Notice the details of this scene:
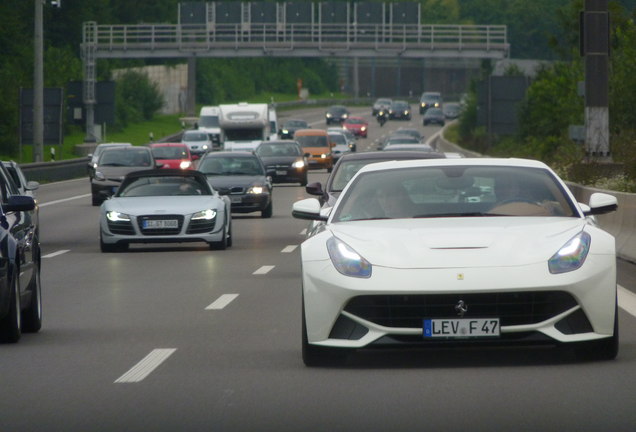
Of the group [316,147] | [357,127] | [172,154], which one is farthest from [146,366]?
[357,127]

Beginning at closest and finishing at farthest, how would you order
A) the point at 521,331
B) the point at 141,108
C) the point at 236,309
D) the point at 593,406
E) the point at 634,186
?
the point at 593,406
the point at 521,331
the point at 236,309
the point at 634,186
the point at 141,108

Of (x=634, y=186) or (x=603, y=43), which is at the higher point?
(x=603, y=43)

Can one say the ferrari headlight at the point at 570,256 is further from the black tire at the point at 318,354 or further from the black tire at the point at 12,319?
the black tire at the point at 12,319

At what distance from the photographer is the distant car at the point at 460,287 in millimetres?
10102

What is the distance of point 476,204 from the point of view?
37.3ft

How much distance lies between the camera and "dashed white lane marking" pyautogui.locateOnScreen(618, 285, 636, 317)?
572 inches

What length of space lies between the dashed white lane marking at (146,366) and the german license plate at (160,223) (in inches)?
455

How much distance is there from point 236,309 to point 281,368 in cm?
437

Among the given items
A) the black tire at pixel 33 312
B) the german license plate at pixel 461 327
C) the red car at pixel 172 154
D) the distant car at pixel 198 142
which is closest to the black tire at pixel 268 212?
the red car at pixel 172 154

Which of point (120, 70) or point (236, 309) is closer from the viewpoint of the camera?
point (236, 309)

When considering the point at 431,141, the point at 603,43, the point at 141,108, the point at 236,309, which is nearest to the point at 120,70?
the point at 141,108

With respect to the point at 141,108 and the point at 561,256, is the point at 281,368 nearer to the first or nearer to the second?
the point at 561,256

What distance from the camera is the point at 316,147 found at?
66.0 metres

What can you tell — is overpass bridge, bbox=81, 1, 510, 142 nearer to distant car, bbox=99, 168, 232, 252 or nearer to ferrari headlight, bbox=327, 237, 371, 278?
distant car, bbox=99, 168, 232, 252
